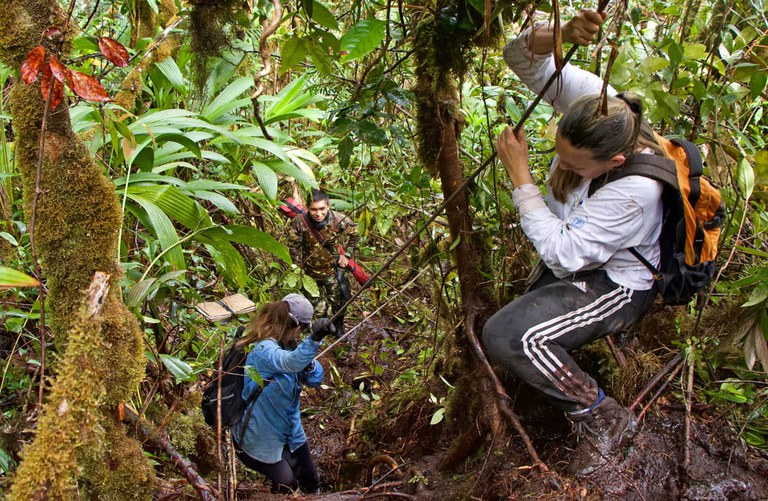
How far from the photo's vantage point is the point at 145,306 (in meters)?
3.33

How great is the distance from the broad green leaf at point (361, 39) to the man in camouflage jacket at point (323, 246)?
397 centimetres

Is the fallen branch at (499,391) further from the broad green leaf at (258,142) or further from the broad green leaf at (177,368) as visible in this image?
the broad green leaf at (258,142)

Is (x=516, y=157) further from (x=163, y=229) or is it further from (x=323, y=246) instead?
(x=323, y=246)

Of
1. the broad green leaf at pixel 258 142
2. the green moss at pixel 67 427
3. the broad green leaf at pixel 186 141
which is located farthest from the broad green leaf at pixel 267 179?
the green moss at pixel 67 427

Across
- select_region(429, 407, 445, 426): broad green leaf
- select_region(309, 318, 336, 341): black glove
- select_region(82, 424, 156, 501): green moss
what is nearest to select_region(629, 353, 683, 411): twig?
select_region(429, 407, 445, 426): broad green leaf

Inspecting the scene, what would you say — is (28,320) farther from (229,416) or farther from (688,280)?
(688,280)

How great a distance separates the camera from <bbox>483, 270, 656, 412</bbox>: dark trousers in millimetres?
2414

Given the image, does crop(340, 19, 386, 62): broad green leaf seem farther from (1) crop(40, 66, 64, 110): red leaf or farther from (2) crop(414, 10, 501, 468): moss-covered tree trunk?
(1) crop(40, 66, 64, 110): red leaf

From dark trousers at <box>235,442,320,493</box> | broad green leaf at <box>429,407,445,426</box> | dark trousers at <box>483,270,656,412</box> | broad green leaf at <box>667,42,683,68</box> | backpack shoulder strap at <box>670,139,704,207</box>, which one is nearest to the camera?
backpack shoulder strap at <box>670,139,704,207</box>

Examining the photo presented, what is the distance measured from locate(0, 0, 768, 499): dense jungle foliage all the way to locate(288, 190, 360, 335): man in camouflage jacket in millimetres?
1273

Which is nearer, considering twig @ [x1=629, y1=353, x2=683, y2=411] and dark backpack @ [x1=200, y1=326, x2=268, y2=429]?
twig @ [x1=629, y1=353, x2=683, y2=411]

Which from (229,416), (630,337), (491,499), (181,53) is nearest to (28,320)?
(229,416)

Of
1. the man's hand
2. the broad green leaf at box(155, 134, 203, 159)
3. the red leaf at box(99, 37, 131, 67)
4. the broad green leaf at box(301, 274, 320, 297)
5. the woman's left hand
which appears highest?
the man's hand

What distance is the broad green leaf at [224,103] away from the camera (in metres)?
4.11
